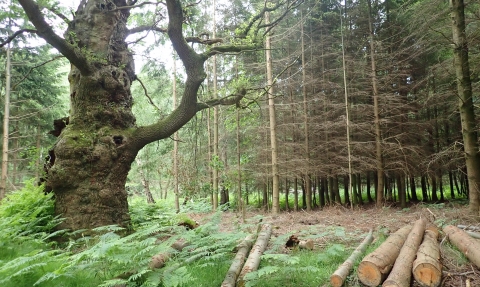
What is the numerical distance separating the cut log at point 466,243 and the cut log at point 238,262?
3190 mm

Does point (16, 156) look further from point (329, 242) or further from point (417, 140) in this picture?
point (417, 140)

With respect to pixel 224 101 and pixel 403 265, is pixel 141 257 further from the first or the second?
pixel 224 101

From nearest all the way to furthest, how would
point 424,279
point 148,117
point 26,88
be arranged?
1. point 424,279
2. point 26,88
3. point 148,117

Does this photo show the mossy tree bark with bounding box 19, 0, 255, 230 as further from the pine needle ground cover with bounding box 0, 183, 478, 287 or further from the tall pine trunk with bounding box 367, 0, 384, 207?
the tall pine trunk with bounding box 367, 0, 384, 207

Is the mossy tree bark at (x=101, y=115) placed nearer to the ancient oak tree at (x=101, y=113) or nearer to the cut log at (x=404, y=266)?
the ancient oak tree at (x=101, y=113)

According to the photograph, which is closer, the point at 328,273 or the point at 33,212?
the point at 328,273

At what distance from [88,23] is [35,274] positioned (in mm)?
5945

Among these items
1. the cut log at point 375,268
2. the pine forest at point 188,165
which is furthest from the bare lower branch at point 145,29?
the cut log at point 375,268

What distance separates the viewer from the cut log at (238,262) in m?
3.36

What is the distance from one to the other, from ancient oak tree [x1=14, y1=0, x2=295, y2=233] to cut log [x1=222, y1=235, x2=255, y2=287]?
2.96m

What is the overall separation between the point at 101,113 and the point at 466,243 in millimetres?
7547

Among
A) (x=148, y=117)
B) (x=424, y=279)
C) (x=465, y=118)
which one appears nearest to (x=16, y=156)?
(x=148, y=117)

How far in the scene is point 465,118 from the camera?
684 centimetres

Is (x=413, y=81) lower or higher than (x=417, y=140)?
higher
